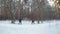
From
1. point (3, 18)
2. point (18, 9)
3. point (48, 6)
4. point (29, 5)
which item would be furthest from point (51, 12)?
point (3, 18)

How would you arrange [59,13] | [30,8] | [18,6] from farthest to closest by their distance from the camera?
[59,13] < [30,8] < [18,6]

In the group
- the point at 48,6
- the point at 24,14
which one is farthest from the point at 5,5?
the point at 48,6

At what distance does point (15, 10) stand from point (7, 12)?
1656 millimetres

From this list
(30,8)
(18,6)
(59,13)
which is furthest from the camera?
(59,13)

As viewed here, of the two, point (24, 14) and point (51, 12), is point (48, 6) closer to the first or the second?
point (51, 12)

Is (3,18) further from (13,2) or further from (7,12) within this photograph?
(13,2)

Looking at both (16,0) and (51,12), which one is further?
(51,12)

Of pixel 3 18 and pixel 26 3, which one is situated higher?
pixel 26 3

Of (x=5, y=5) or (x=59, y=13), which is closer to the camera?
(x=5, y=5)

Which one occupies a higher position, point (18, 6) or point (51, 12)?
point (18, 6)

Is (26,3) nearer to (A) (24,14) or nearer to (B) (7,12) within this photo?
(A) (24,14)

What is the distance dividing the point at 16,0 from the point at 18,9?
1.97 meters

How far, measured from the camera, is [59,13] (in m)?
37.7

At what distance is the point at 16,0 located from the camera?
107 ft
